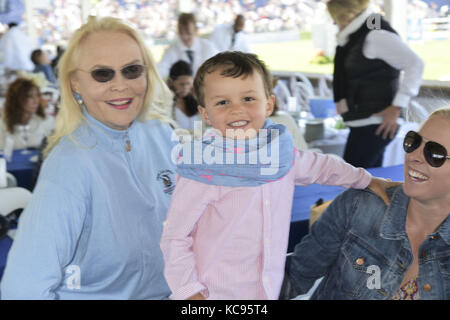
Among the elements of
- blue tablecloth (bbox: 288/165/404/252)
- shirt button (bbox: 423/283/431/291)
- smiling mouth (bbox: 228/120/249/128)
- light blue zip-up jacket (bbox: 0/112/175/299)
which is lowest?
blue tablecloth (bbox: 288/165/404/252)

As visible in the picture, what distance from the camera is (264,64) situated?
1.15 metres

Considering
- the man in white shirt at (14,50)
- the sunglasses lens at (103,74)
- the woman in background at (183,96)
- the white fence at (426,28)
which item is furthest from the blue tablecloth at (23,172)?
the man in white shirt at (14,50)

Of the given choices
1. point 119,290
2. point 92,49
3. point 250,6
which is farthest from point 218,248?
point 250,6

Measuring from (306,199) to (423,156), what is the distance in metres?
1.19

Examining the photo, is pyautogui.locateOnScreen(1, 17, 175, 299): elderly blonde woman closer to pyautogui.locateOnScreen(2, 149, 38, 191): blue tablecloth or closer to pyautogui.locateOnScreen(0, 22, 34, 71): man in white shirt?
pyautogui.locateOnScreen(2, 149, 38, 191): blue tablecloth

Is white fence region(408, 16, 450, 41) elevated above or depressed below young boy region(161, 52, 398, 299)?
above

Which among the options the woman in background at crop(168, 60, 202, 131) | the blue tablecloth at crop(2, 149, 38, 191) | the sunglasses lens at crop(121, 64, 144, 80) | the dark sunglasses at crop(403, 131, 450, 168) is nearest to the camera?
the dark sunglasses at crop(403, 131, 450, 168)

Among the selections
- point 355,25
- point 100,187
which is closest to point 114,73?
point 100,187

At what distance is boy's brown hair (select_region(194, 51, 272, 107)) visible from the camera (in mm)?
1064

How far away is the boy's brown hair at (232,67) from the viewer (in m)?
1.06

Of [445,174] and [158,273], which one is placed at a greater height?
[445,174]

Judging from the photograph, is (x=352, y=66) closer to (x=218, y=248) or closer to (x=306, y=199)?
(x=306, y=199)

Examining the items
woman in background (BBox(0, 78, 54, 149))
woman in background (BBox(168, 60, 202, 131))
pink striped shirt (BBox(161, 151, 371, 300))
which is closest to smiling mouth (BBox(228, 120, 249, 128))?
pink striped shirt (BBox(161, 151, 371, 300))

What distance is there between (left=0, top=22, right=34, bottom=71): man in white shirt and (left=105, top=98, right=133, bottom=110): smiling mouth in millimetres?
8641
